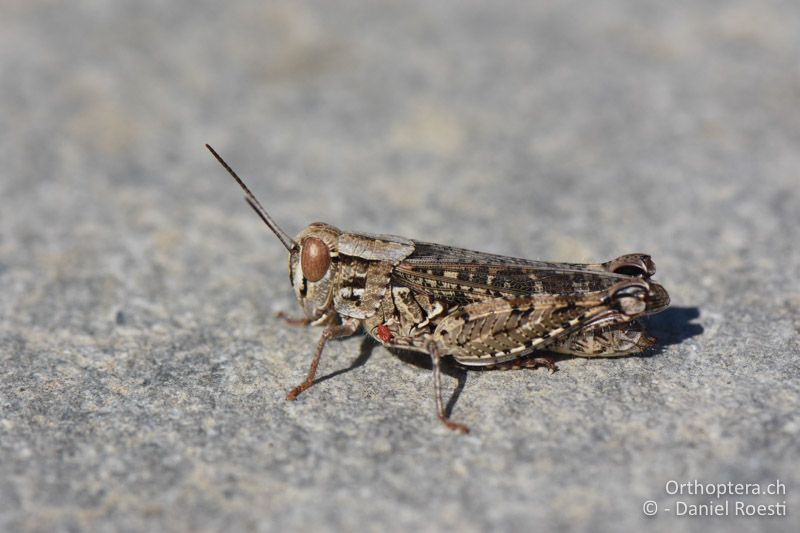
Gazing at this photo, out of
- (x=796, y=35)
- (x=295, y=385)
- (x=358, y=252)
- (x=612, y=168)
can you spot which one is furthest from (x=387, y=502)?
(x=796, y=35)

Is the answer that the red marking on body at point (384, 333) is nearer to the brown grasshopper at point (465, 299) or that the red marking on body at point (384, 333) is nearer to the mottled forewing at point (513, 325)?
the brown grasshopper at point (465, 299)

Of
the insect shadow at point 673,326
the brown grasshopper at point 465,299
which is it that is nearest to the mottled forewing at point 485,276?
Result: the brown grasshopper at point 465,299

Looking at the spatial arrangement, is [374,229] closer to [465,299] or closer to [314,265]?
[314,265]

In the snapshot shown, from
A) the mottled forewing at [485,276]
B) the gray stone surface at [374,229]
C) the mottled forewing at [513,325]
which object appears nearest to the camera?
the gray stone surface at [374,229]

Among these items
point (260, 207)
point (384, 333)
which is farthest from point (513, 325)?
point (260, 207)

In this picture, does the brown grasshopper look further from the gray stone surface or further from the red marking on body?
the gray stone surface

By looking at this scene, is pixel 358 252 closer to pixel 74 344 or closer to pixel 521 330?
pixel 521 330

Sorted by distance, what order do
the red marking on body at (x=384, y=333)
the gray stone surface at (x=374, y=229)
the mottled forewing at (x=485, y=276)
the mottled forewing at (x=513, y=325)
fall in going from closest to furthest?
the gray stone surface at (x=374, y=229), the mottled forewing at (x=513, y=325), the mottled forewing at (x=485, y=276), the red marking on body at (x=384, y=333)
